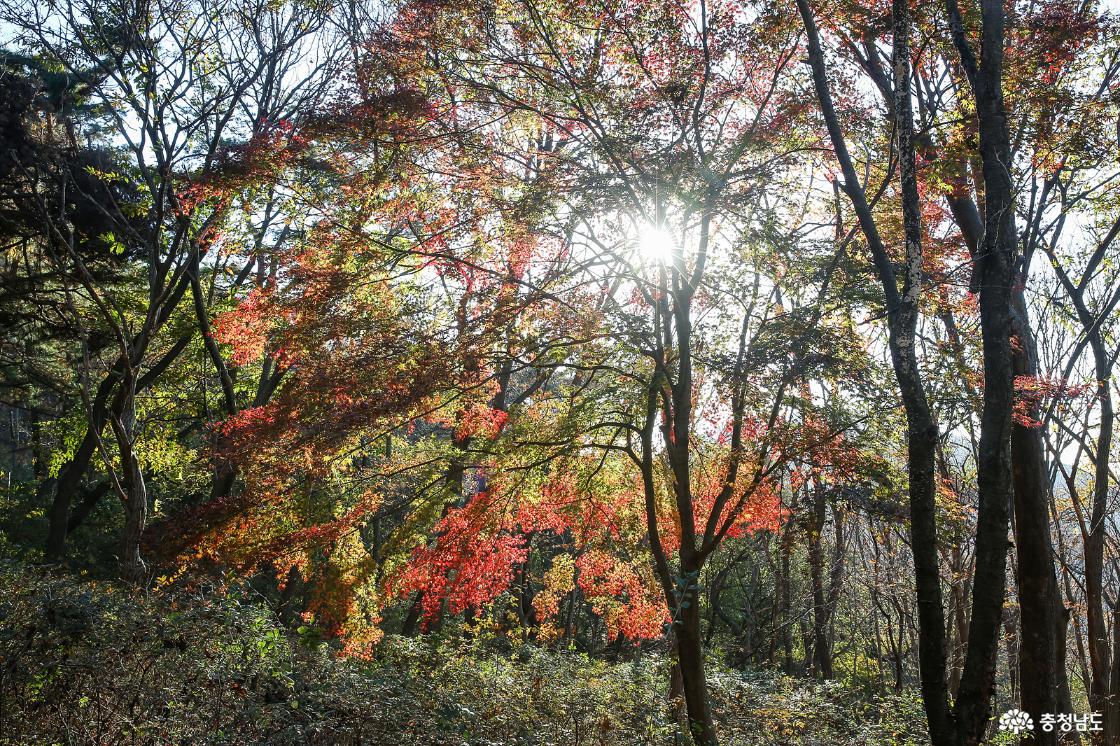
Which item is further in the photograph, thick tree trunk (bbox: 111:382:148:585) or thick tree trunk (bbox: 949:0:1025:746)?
thick tree trunk (bbox: 111:382:148:585)

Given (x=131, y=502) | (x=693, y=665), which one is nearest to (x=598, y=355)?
(x=693, y=665)

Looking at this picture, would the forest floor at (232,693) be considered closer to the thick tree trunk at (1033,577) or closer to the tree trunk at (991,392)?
the thick tree trunk at (1033,577)

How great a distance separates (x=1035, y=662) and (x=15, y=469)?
34026 mm

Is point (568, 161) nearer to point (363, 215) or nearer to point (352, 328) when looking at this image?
point (363, 215)

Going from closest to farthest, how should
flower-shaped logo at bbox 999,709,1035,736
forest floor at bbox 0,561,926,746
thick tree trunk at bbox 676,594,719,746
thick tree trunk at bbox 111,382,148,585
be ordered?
forest floor at bbox 0,561,926,746 → flower-shaped logo at bbox 999,709,1035,736 → thick tree trunk at bbox 676,594,719,746 → thick tree trunk at bbox 111,382,148,585

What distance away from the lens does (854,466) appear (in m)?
6.07

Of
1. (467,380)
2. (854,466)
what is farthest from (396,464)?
(854,466)

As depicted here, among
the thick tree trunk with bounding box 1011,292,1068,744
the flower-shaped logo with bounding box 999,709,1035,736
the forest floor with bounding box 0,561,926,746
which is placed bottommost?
the forest floor with bounding box 0,561,926,746

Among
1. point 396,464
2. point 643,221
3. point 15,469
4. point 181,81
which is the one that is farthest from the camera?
point 15,469

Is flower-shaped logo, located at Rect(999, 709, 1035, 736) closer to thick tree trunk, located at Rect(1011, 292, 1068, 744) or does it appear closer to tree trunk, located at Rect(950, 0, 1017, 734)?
thick tree trunk, located at Rect(1011, 292, 1068, 744)

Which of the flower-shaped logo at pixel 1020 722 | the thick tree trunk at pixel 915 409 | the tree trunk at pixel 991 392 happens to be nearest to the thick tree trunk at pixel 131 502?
the thick tree trunk at pixel 915 409

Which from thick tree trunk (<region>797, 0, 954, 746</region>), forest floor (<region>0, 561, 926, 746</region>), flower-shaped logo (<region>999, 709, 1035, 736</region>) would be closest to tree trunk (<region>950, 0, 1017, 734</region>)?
thick tree trunk (<region>797, 0, 954, 746</region>)

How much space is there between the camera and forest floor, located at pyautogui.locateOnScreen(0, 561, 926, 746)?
4.07 meters

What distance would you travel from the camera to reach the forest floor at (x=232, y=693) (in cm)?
407
